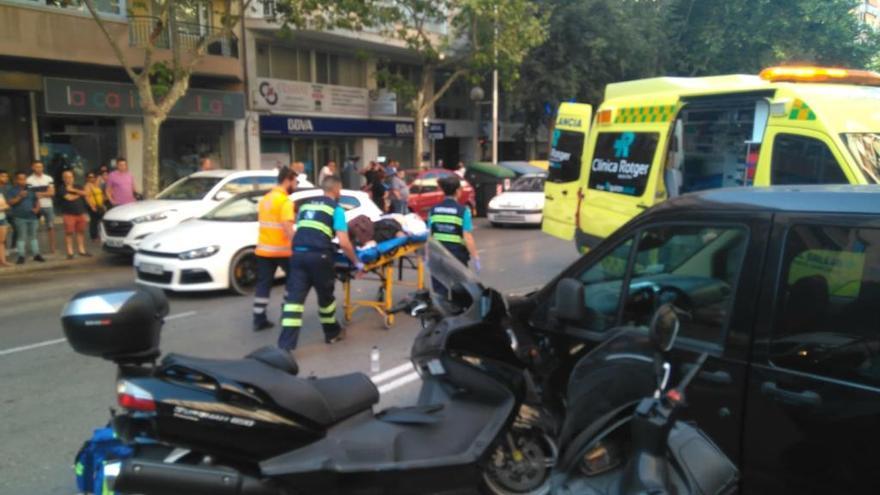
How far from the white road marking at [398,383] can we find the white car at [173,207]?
6.55 m

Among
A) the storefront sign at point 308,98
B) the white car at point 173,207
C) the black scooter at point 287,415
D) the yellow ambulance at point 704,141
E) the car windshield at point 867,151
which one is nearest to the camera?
the black scooter at point 287,415

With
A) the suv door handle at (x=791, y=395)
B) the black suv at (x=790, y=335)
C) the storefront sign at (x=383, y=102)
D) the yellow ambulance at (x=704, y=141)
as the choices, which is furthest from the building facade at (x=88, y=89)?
the suv door handle at (x=791, y=395)

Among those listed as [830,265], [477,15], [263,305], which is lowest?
[263,305]

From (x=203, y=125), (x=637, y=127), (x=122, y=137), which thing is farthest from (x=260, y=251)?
(x=203, y=125)

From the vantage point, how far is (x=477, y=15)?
21156 mm

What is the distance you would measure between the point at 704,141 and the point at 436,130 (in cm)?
2155

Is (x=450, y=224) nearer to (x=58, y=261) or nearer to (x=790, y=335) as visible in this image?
(x=790, y=335)

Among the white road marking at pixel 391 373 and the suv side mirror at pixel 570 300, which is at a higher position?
the suv side mirror at pixel 570 300

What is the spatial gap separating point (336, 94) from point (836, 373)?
23.8 m

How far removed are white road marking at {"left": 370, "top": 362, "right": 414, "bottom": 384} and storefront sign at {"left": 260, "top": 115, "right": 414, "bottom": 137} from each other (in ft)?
57.0

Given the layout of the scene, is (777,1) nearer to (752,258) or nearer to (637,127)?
(637,127)

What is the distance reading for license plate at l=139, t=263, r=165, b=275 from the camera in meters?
9.10

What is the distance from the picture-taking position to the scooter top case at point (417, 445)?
288cm

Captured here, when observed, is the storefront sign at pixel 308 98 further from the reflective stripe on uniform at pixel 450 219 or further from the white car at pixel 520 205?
the reflective stripe on uniform at pixel 450 219
